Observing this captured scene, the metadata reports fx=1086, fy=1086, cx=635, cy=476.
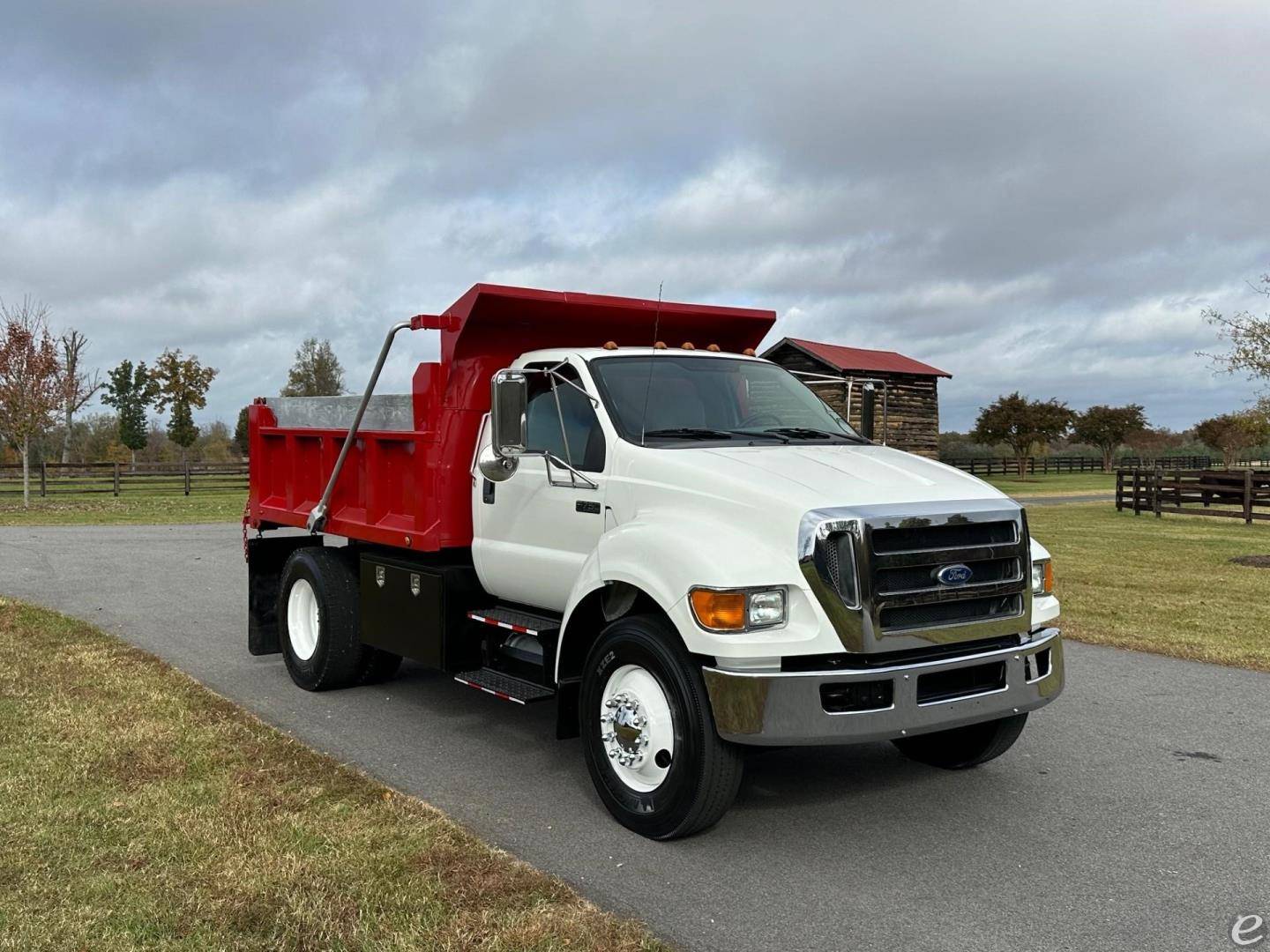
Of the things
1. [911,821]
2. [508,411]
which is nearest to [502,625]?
[508,411]

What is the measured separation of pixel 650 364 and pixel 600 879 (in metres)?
2.86

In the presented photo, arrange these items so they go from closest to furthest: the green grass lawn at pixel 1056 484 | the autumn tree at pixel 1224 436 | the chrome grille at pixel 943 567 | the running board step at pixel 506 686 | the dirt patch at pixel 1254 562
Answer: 1. the chrome grille at pixel 943 567
2. the running board step at pixel 506 686
3. the dirt patch at pixel 1254 562
4. the green grass lawn at pixel 1056 484
5. the autumn tree at pixel 1224 436

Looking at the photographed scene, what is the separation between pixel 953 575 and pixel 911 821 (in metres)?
1.26

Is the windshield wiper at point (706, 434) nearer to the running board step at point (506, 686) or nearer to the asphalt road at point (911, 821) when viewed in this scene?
Result: the running board step at point (506, 686)

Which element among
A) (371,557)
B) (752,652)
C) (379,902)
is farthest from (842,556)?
(371,557)

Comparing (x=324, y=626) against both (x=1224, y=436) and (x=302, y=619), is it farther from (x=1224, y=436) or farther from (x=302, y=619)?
(x=1224, y=436)

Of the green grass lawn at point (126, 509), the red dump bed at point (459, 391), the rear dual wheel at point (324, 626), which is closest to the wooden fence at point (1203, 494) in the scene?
the red dump bed at point (459, 391)

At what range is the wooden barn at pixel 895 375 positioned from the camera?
3484 centimetres

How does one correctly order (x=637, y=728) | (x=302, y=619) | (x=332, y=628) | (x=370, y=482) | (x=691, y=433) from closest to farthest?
1. (x=637, y=728)
2. (x=691, y=433)
3. (x=370, y=482)
4. (x=332, y=628)
5. (x=302, y=619)

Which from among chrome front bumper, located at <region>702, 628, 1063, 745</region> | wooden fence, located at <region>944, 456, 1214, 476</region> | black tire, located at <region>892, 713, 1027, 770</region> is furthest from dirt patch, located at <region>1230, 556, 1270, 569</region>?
wooden fence, located at <region>944, 456, 1214, 476</region>

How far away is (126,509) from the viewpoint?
94.5 ft

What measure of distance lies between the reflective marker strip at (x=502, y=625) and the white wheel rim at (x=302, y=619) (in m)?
2.01

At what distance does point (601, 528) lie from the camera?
5.55m

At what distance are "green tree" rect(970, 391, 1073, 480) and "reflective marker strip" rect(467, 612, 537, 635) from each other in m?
61.4
